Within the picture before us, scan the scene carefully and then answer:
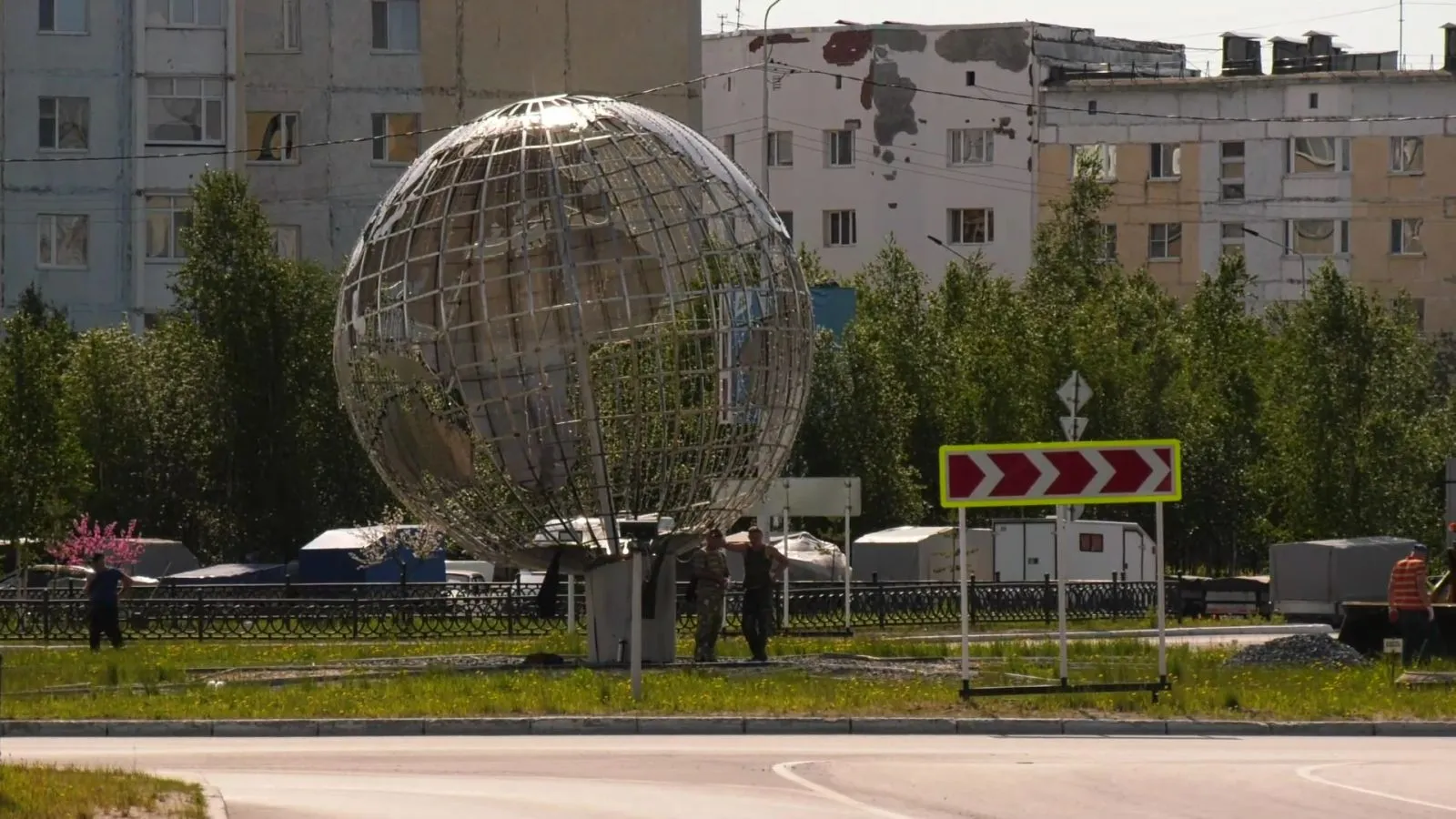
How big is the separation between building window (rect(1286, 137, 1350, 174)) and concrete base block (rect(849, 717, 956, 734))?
68.1 m

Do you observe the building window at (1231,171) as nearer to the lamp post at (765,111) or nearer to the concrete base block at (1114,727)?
the lamp post at (765,111)

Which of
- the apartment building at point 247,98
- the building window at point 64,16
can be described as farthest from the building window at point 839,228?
the building window at point 64,16

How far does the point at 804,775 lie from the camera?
641 inches

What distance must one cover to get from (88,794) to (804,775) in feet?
14.4

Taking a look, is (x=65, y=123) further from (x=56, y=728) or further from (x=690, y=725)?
(x=690, y=725)

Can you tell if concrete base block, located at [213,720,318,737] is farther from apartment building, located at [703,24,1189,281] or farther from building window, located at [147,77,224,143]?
apartment building, located at [703,24,1189,281]

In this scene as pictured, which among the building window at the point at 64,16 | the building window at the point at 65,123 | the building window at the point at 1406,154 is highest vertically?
the building window at the point at 64,16

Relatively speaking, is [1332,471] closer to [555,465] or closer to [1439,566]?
[1439,566]

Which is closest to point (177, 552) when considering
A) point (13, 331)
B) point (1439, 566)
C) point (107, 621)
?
point (13, 331)

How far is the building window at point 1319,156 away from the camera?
281 ft

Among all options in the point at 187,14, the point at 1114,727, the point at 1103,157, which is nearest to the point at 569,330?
the point at 1114,727

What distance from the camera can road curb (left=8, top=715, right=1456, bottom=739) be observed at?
20.4m

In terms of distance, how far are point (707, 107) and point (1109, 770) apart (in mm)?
75731

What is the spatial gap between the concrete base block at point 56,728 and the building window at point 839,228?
7034cm
